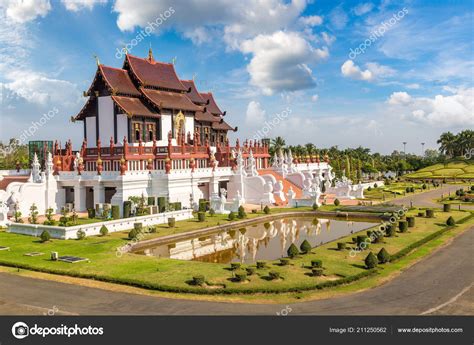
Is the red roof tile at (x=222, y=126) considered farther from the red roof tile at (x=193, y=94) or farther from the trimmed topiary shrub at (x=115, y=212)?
the trimmed topiary shrub at (x=115, y=212)

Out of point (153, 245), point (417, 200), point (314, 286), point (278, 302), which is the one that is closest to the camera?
point (278, 302)

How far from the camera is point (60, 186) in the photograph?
166 ft

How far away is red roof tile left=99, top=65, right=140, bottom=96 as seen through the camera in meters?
55.3

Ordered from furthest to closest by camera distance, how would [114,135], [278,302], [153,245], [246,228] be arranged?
[114,135], [246,228], [153,245], [278,302]

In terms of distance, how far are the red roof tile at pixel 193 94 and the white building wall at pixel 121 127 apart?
17.6m

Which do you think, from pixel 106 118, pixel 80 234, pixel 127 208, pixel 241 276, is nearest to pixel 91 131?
pixel 106 118

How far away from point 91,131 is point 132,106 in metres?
6.86

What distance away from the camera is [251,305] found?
19688 mm

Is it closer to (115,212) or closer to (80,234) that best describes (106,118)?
(115,212)

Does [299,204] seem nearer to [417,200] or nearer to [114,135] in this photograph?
[417,200]
